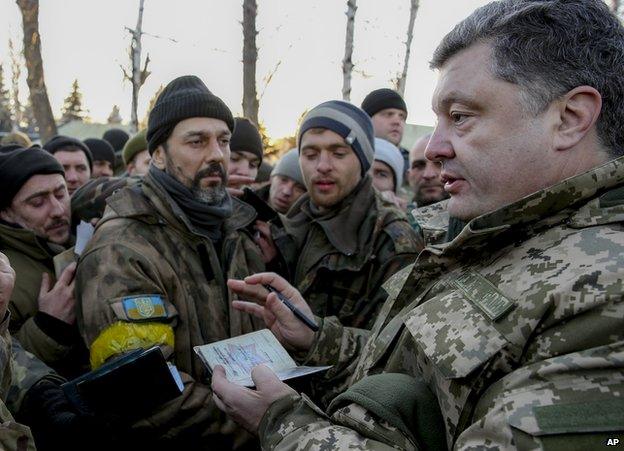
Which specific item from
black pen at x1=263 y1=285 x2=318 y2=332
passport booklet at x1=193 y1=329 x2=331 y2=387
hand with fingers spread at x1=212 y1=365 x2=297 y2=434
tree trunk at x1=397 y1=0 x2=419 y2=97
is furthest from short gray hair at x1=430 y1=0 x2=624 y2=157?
tree trunk at x1=397 y1=0 x2=419 y2=97

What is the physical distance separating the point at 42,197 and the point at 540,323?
3167 millimetres

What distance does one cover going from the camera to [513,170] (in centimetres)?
151

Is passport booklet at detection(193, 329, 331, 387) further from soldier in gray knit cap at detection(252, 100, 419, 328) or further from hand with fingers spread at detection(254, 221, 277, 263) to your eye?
hand with fingers spread at detection(254, 221, 277, 263)

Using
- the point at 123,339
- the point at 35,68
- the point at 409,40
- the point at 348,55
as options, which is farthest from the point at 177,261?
the point at 409,40

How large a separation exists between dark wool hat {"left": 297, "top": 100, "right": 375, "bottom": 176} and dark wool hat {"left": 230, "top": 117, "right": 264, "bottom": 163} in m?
1.21

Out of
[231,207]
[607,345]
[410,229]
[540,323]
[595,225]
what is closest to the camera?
[607,345]

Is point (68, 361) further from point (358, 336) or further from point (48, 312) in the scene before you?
point (358, 336)

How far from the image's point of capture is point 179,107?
3143 mm

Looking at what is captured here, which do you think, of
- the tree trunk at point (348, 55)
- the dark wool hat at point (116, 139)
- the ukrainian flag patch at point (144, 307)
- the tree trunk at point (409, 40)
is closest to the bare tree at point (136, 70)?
the dark wool hat at point (116, 139)

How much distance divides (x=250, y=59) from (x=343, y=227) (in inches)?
288

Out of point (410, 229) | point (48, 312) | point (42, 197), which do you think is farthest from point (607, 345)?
point (42, 197)

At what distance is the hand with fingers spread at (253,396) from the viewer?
5.82 ft

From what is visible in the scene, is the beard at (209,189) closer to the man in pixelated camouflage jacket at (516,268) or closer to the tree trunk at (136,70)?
the man in pixelated camouflage jacket at (516,268)

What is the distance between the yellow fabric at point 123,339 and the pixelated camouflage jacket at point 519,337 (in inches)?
35.6
